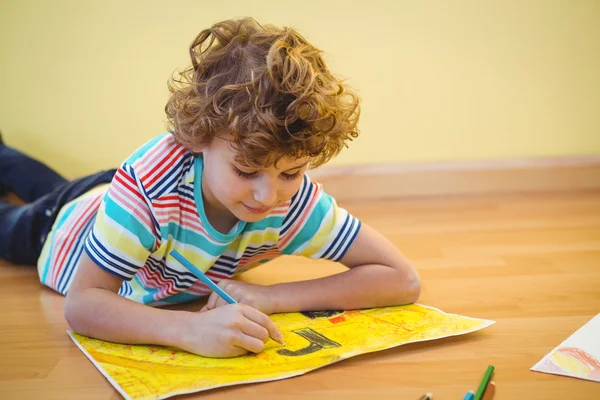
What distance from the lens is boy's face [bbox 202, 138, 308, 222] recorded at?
0.71 metres

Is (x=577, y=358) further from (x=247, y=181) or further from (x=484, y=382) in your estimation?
(x=247, y=181)

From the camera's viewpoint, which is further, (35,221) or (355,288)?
(35,221)

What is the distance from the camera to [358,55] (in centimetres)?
150

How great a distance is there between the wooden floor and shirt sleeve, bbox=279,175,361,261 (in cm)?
15

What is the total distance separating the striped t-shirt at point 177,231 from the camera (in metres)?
0.76

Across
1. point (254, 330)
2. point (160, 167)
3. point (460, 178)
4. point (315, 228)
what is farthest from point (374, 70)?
point (254, 330)

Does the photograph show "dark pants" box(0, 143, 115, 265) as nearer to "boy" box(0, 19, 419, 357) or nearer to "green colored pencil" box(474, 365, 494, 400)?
"boy" box(0, 19, 419, 357)

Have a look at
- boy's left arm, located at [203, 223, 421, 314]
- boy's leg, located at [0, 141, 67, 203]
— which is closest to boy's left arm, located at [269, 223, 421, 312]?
boy's left arm, located at [203, 223, 421, 314]

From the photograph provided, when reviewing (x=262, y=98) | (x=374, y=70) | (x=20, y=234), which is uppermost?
(x=374, y=70)

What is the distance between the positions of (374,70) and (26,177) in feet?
2.52

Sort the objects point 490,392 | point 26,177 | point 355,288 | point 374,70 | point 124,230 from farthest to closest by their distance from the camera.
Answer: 1. point 374,70
2. point 26,177
3. point 355,288
4. point 124,230
5. point 490,392

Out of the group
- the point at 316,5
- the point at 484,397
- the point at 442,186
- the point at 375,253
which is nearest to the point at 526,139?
the point at 442,186

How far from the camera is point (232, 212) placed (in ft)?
2.51

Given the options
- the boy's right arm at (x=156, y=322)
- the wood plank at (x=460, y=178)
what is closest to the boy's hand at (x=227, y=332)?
the boy's right arm at (x=156, y=322)
